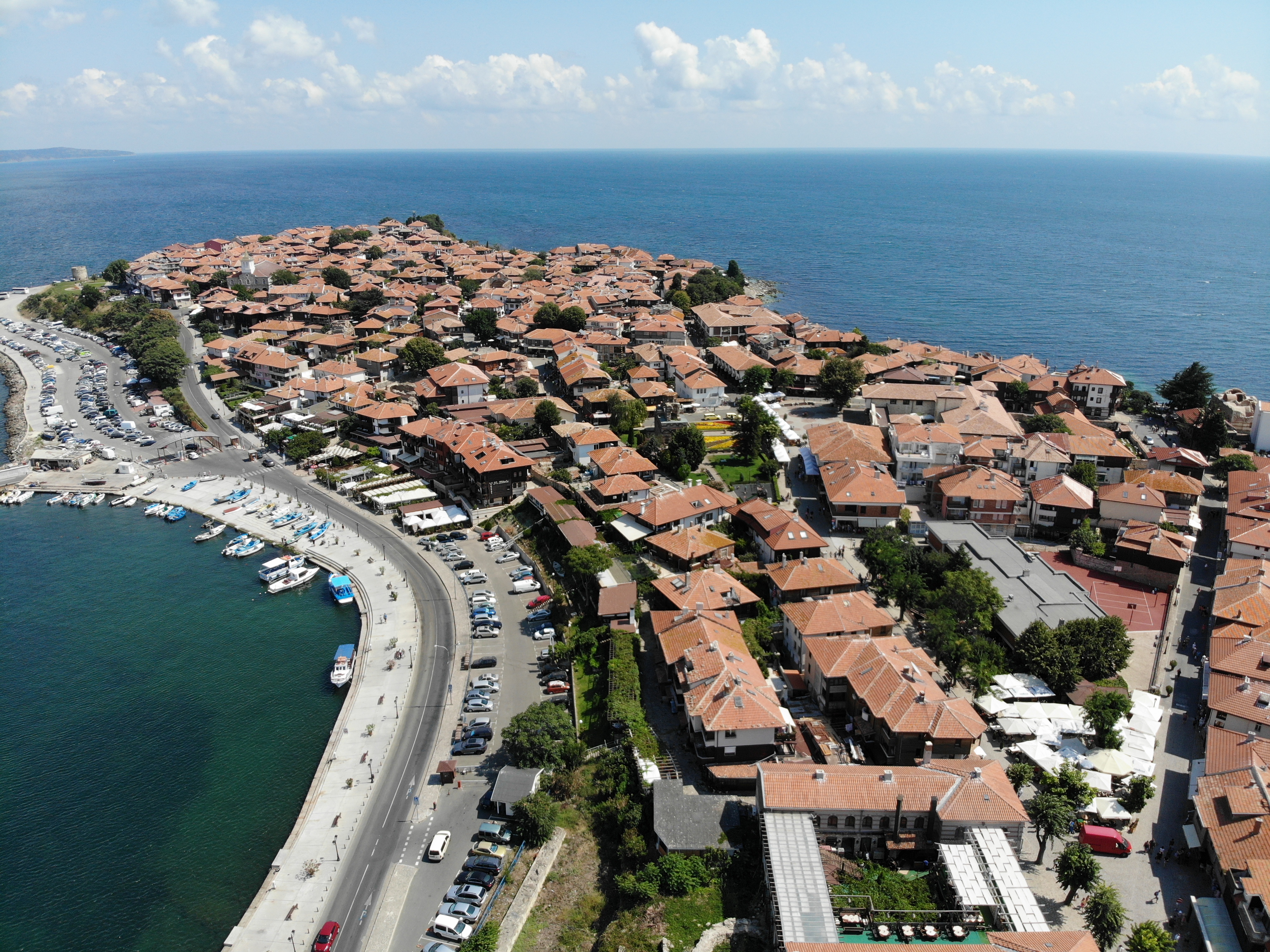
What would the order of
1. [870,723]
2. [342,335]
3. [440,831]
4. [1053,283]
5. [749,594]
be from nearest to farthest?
[440,831] → [870,723] → [749,594] → [342,335] → [1053,283]

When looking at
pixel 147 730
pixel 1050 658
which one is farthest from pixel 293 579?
pixel 1050 658

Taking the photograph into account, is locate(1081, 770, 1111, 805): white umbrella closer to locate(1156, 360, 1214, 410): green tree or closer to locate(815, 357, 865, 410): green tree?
locate(815, 357, 865, 410): green tree

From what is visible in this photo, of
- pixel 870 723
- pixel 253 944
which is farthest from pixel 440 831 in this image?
pixel 870 723

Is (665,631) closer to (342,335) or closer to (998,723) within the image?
(998,723)

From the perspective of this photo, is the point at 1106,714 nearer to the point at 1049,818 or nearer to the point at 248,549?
the point at 1049,818

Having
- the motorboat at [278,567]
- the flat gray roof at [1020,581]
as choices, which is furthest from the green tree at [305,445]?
the flat gray roof at [1020,581]
